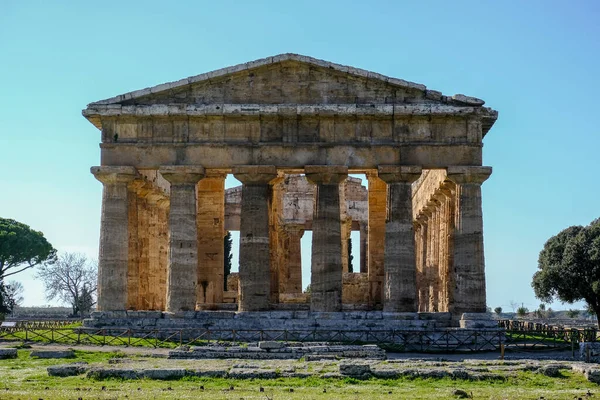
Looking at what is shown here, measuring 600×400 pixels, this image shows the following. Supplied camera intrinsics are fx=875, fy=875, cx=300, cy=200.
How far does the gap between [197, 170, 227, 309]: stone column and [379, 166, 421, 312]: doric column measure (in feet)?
33.6

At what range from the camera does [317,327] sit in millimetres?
35469

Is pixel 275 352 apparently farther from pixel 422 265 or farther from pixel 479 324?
pixel 422 265

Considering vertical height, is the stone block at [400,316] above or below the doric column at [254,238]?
below

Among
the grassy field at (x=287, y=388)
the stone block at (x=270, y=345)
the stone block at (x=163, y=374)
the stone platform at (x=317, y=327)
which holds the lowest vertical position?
the grassy field at (x=287, y=388)

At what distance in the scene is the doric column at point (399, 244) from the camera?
37.1 meters

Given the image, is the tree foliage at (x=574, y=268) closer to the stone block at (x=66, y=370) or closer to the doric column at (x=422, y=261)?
the doric column at (x=422, y=261)

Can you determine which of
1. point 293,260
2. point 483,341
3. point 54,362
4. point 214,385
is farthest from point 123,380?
point 293,260

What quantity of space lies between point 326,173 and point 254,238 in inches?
166

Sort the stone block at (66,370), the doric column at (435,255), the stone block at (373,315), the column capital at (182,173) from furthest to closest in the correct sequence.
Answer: the doric column at (435,255)
the column capital at (182,173)
the stone block at (373,315)
the stone block at (66,370)

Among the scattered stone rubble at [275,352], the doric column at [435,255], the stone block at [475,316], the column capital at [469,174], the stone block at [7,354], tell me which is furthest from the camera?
the doric column at [435,255]

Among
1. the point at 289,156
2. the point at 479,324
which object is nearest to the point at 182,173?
the point at 289,156

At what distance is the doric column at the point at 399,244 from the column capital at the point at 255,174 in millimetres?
4764

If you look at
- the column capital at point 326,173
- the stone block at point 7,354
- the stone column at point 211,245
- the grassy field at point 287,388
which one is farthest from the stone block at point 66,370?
the stone column at point 211,245

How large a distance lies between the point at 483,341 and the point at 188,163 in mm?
14534
